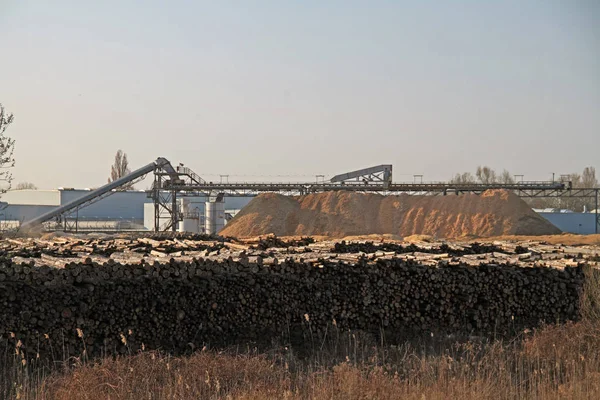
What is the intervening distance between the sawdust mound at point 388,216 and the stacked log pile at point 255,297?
29938mm

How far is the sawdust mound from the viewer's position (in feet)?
145

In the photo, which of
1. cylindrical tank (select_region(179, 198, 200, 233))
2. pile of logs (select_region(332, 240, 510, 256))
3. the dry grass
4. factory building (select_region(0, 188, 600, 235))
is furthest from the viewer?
factory building (select_region(0, 188, 600, 235))

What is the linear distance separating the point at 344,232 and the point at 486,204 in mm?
10325

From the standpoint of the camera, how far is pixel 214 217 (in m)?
47.8

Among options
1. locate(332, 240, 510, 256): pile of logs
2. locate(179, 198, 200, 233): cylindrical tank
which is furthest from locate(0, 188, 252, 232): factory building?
locate(332, 240, 510, 256): pile of logs

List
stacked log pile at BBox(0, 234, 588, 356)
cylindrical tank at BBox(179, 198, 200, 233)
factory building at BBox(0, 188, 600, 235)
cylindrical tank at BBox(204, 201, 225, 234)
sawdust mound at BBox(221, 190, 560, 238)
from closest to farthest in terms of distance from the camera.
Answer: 1. stacked log pile at BBox(0, 234, 588, 356)
2. sawdust mound at BBox(221, 190, 560, 238)
3. cylindrical tank at BBox(204, 201, 225, 234)
4. cylindrical tank at BBox(179, 198, 200, 233)
5. factory building at BBox(0, 188, 600, 235)

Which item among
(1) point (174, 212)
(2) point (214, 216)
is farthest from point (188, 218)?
(2) point (214, 216)

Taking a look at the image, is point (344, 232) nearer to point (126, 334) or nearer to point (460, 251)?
point (460, 251)

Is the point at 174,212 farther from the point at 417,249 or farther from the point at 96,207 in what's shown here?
the point at 417,249

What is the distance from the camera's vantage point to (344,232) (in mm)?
44594

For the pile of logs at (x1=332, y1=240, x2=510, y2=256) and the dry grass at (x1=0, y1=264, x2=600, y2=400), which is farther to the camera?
the pile of logs at (x1=332, y1=240, x2=510, y2=256)

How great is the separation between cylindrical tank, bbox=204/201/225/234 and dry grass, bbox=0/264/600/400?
36.3m

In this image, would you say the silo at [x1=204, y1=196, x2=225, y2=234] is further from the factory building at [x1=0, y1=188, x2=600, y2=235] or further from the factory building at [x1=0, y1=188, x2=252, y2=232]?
the factory building at [x1=0, y1=188, x2=252, y2=232]

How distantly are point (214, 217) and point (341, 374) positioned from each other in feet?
130
